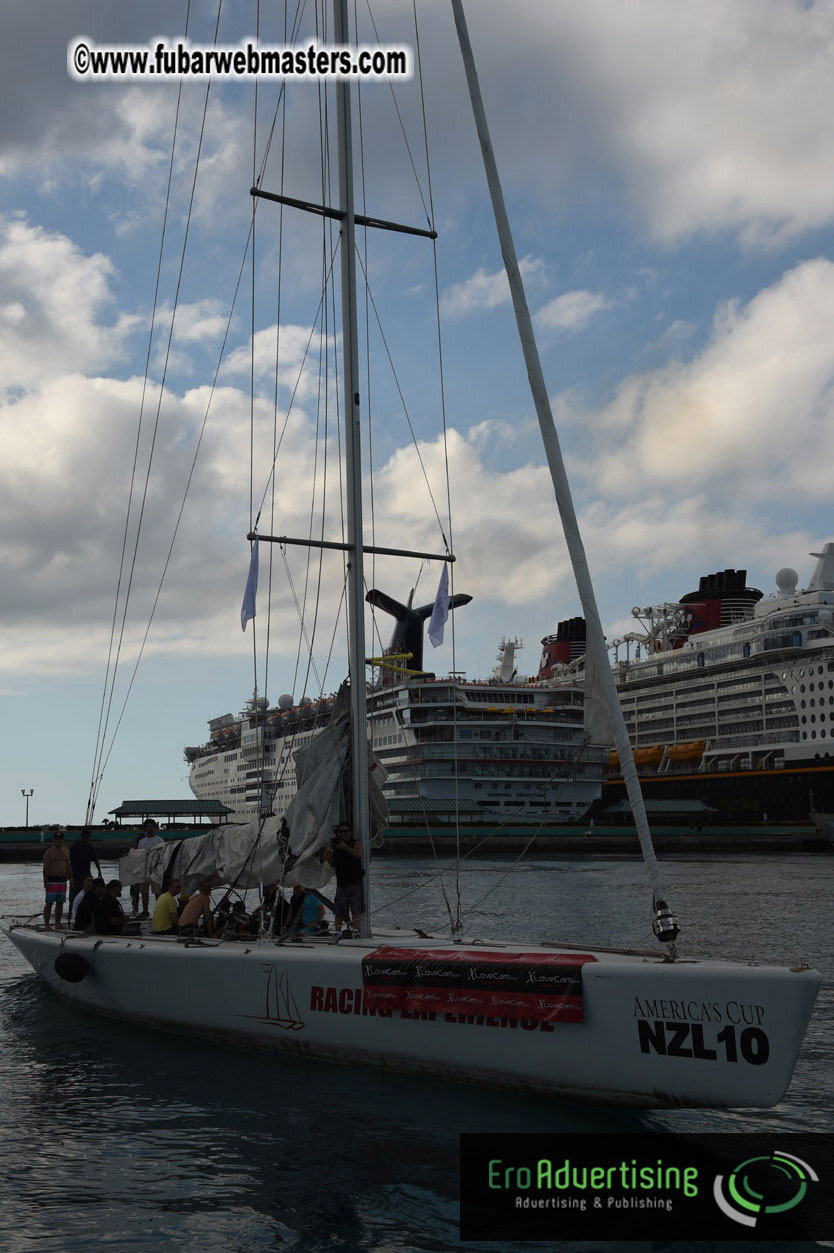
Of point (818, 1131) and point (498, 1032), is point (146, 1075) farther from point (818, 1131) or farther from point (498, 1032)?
point (818, 1131)

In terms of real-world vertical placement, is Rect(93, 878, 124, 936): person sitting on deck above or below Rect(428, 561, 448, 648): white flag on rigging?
below

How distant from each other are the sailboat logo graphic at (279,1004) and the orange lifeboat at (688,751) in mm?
94259

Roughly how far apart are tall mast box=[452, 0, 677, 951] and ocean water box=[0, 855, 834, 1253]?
99.2 inches

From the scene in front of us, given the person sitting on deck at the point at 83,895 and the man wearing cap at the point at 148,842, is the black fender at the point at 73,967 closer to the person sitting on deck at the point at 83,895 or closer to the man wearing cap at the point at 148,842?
the person sitting on deck at the point at 83,895

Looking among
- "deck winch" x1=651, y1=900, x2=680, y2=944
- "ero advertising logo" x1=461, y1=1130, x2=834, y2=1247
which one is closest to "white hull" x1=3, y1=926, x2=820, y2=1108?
"deck winch" x1=651, y1=900, x2=680, y2=944

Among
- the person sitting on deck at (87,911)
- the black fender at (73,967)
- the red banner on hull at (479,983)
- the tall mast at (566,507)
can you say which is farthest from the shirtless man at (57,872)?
the tall mast at (566,507)

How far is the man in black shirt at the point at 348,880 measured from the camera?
13016 millimetres

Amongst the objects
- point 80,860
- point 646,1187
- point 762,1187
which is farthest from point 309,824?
point 762,1187

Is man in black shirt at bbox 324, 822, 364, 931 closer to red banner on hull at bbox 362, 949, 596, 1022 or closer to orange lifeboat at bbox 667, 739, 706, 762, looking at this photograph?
red banner on hull at bbox 362, 949, 596, 1022

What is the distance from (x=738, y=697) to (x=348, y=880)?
300ft

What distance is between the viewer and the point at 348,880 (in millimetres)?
13023

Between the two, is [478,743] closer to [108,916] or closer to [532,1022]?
[108,916]

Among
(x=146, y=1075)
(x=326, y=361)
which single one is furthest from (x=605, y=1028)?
(x=326, y=361)

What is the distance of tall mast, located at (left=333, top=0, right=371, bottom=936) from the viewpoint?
13.4 metres
